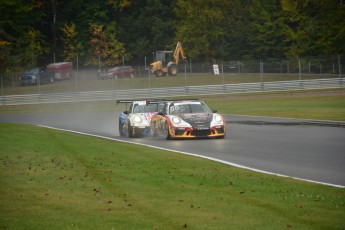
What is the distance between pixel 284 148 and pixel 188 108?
631 centimetres

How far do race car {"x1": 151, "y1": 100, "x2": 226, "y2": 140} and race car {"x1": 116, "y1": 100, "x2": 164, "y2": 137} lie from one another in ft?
4.18

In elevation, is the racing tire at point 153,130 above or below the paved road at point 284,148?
above

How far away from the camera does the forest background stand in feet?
238

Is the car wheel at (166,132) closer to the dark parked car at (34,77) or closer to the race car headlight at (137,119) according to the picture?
the race car headlight at (137,119)

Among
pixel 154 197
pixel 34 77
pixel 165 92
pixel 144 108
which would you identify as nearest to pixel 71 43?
pixel 34 77

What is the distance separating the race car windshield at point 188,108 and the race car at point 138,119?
1562 mm

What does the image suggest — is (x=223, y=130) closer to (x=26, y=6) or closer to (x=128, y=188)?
(x=128, y=188)

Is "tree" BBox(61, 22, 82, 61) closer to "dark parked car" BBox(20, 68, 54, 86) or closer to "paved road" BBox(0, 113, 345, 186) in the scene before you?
"dark parked car" BBox(20, 68, 54, 86)

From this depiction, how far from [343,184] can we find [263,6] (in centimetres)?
6946

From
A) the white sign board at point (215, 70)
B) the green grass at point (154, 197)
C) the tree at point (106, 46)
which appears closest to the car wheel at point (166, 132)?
the green grass at point (154, 197)

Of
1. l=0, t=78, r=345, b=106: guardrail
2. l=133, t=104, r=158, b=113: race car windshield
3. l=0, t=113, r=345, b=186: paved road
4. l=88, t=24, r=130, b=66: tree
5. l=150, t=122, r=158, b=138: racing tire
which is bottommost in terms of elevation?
l=0, t=113, r=345, b=186: paved road

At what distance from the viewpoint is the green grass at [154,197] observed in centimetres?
844

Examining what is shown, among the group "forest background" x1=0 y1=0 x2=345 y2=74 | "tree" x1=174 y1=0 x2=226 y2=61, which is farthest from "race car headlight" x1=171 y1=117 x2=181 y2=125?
"tree" x1=174 y1=0 x2=226 y2=61

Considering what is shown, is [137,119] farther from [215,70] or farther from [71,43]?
[71,43]
